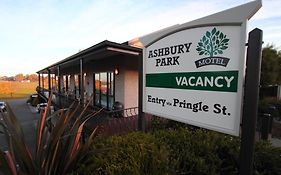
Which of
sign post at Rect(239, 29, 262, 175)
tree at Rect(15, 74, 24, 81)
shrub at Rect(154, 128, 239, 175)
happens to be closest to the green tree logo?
sign post at Rect(239, 29, 262, 175)

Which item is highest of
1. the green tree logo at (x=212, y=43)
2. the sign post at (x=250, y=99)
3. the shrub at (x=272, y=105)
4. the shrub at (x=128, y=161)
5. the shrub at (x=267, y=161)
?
the green tree logo at (x=212, y=43)

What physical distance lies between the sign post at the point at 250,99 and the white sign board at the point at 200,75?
9 cm

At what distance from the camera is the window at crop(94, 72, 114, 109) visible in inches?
407

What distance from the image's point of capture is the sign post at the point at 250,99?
1.80 meters

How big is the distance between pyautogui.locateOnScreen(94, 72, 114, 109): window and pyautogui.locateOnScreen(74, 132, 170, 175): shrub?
26.5 ft

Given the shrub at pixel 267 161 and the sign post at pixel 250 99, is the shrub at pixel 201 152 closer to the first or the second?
the shrub at pixel 267 161

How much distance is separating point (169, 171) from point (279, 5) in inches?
187

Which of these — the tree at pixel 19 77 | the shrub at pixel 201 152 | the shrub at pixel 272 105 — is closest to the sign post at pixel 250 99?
the shrub at pixel 201 152

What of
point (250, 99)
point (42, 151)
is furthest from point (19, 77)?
point (250, 99)

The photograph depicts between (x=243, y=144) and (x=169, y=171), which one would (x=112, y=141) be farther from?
(x=243, y=144)

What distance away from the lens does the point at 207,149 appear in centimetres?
259

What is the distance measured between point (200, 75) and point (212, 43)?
0.44 meters

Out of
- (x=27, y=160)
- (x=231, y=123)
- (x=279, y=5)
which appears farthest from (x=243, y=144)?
(x=279, y=5)

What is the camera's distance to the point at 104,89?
36.9 ft
